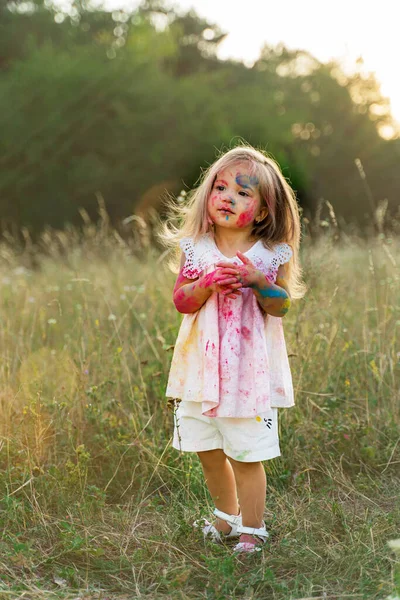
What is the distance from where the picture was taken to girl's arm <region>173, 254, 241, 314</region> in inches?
96.7

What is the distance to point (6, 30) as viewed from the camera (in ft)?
69.3

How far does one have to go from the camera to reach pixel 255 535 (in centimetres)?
267

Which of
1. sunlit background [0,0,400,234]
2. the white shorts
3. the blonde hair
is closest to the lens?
the white shorts

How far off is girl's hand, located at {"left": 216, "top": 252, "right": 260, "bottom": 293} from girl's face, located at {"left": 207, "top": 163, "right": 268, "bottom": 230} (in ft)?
0.71

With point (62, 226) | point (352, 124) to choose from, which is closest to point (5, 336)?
point (62, 226)

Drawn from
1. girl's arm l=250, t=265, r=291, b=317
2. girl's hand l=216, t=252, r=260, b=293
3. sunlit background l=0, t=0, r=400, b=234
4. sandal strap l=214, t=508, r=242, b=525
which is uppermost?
sunlit background l=0, t=0, r=400, b=234

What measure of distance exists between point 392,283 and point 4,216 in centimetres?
1711

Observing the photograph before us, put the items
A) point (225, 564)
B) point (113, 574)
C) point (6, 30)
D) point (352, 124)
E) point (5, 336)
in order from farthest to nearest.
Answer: point (352, 124), point (6, 30), point (5, 336), point (113, 574), point (225, 564)

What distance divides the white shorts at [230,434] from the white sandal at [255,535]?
0.30 meters

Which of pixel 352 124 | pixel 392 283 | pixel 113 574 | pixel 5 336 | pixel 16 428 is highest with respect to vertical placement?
pixel 352 124

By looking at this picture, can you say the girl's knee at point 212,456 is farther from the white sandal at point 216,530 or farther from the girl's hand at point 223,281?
the girl's hand at point 223,281

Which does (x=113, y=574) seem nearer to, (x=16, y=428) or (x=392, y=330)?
(x=16, y=428)

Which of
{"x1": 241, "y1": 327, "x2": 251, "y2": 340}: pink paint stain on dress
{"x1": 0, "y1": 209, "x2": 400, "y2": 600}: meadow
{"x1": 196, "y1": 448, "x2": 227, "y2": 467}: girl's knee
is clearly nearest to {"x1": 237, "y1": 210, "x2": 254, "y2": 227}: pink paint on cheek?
{"x1": 241, "y1": 327, "x2": 251, "y2": 340}: pink paint stain on dress

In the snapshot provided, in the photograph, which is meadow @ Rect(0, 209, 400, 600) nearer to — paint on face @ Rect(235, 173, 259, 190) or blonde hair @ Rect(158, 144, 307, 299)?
blonde hair @ Rect(158, 144, 307, 299)
